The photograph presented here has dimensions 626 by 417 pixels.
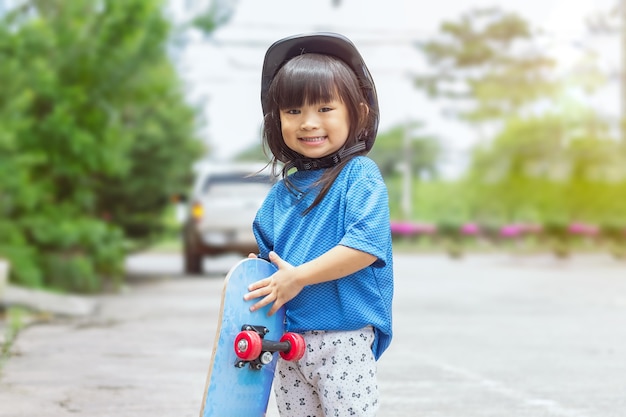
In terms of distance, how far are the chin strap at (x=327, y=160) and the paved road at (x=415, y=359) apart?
2239 mm

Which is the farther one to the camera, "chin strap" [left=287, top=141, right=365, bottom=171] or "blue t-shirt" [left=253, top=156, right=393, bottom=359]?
"chin strap" [left=287, top=141, right=365, bottom=171]

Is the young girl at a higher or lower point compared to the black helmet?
lower

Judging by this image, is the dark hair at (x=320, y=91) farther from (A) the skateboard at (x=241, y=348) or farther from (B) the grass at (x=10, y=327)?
(B) the grass at (x=10, y=327)

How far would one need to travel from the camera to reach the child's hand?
3104 mm

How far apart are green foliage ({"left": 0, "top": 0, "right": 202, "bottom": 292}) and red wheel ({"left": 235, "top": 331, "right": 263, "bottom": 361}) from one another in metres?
8.86

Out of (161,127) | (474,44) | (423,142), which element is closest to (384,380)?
(161,127)

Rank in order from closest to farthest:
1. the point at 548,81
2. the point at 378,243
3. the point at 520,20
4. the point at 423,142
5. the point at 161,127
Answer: the point at 378,243 < the point at 161,127 < the point at 548,81 < the point at 520,20 < the point at 423,142

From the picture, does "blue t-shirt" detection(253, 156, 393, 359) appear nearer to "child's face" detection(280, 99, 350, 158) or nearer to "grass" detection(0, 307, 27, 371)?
"child's face" detection(280, 99, 350, 158)

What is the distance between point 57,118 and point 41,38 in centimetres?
87

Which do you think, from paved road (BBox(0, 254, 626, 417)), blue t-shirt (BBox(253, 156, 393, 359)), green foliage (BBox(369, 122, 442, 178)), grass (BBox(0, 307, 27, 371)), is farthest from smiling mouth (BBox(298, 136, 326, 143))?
green foliage (BBox(369, 122, 442, 178))

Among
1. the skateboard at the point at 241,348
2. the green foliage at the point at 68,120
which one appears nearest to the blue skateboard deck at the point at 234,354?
the skateboard at the point at 241,348

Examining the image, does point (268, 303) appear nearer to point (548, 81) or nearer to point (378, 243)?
point (378, 243)

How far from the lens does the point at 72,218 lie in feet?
44.0

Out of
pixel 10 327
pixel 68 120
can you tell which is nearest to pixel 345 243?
pixel 10 327
